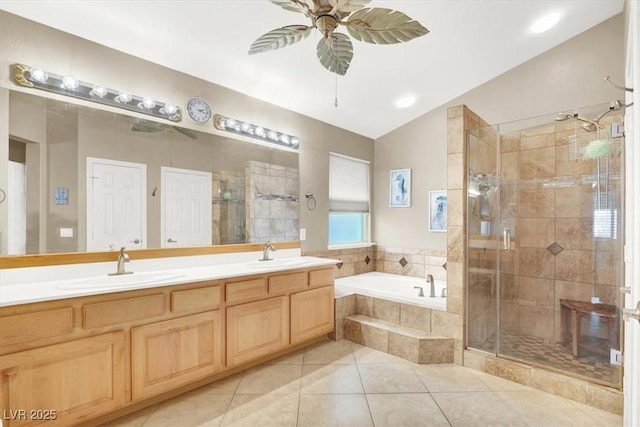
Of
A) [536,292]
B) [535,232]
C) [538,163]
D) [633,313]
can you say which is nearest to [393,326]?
[536,292]

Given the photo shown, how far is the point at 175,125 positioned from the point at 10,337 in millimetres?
1819

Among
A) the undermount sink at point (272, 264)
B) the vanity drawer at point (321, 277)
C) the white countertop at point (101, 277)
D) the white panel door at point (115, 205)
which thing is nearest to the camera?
the white countertop at point (101, 277)

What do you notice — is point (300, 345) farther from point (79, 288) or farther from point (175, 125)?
point (175, 125)

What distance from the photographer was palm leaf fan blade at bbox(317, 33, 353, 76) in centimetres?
159

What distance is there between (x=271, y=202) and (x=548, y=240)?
296 centimetres

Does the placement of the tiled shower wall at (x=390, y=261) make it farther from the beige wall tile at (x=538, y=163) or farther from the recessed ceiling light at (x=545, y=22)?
the recessed ceiling light at (x=545, y=22)

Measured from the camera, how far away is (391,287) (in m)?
3.77

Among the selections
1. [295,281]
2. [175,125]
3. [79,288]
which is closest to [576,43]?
[295,281]

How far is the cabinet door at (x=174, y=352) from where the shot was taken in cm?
191

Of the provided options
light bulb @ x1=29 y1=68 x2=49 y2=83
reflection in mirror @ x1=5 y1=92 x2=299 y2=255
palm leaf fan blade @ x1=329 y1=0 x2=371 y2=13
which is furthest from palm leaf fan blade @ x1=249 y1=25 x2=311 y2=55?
light bulb @ x1=29 y1=68 x2=49 y2=83

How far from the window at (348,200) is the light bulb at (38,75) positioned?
286 cm

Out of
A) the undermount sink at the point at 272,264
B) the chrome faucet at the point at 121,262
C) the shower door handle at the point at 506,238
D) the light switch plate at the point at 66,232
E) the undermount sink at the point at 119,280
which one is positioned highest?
the light switch plate at the point at 66,232

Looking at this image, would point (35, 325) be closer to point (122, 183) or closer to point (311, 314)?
point (122, 183)

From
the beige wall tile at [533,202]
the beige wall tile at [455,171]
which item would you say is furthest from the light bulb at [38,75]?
the beige wall tile at [533,202]
